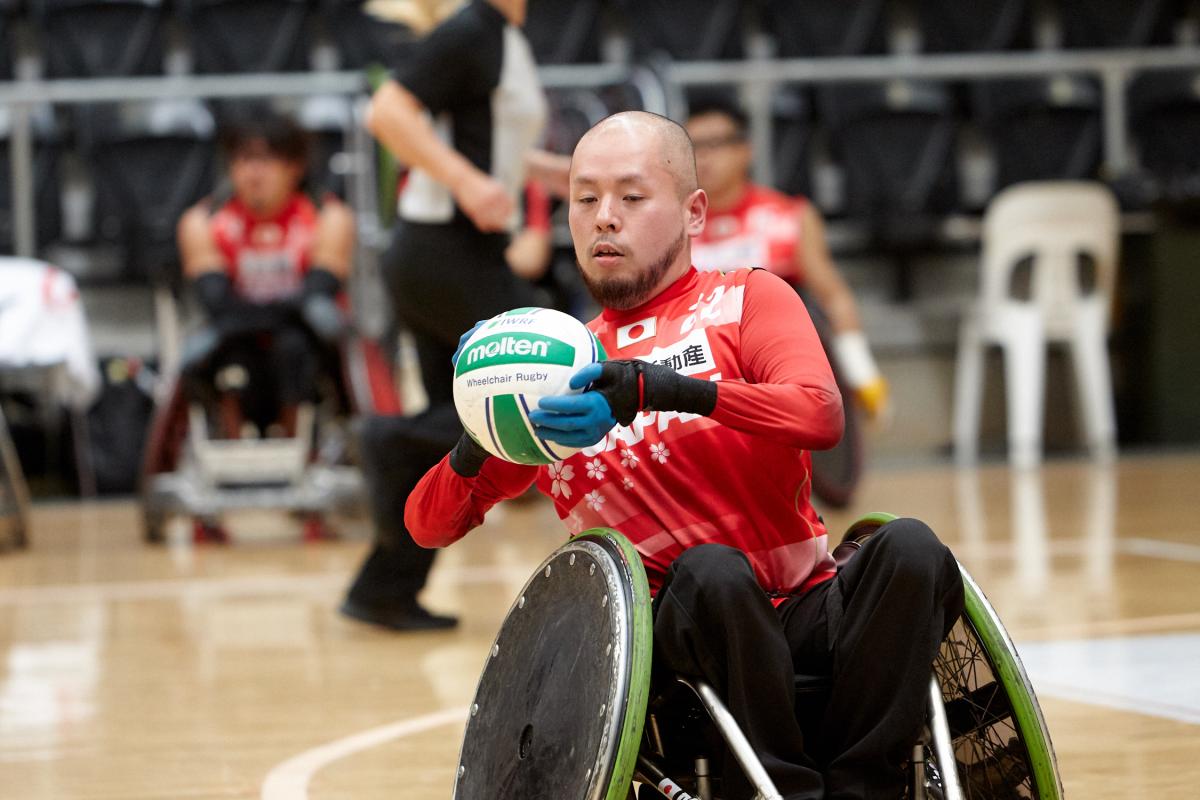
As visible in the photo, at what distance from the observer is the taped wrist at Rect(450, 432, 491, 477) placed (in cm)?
233

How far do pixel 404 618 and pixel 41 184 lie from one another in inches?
233

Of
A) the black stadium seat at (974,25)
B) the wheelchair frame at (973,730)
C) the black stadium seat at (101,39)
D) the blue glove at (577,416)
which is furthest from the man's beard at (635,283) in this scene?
the black stadium seat at (974,25)

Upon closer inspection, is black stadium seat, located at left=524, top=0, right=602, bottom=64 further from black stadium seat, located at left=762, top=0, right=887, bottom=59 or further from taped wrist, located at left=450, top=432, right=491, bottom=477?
taped wrist, located at left=450, top=432, right=491, bottom=477

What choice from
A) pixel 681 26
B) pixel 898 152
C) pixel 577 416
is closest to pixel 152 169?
pixel 681 26

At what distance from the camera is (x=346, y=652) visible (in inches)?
179

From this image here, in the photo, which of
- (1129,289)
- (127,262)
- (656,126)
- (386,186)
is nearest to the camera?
(656,126)

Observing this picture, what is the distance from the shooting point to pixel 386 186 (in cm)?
811

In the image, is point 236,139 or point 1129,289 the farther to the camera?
point 1129,289

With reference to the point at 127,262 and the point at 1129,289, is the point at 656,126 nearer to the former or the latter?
the point at 127,262

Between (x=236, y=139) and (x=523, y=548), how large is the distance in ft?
7.71

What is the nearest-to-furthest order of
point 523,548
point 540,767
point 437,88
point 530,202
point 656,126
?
point 540,767, point 656,126, point 437,88, point 523,548, point 530,202

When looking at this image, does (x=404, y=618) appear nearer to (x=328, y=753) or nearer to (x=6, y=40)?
(x=328, y=753)

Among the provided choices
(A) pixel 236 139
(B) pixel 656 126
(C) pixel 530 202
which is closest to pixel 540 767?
(B) pixel 656 126

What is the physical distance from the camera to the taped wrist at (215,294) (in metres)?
7.51
